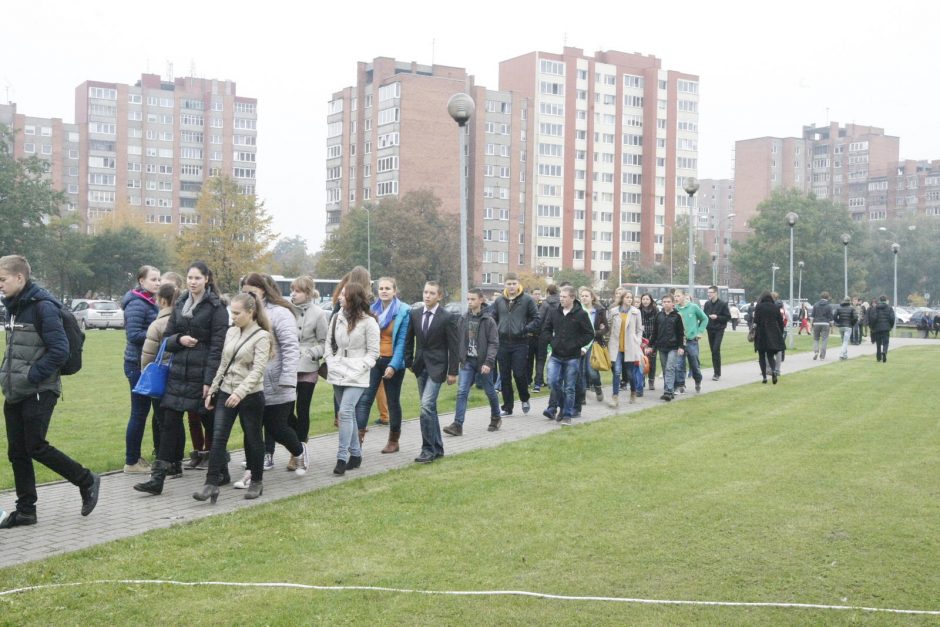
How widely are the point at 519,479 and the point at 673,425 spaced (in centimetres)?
453

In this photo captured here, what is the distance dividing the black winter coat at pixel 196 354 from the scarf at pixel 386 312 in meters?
2.27

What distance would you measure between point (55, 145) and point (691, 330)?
13452 cm

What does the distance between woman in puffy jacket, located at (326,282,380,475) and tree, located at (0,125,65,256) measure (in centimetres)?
6002

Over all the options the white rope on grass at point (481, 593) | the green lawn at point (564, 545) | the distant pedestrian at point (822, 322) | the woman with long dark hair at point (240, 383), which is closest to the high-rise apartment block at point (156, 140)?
the distant pedestrian at point (822, 322)

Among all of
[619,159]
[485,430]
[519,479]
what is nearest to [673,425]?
[485,430]

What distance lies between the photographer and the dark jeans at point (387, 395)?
10.4 metres

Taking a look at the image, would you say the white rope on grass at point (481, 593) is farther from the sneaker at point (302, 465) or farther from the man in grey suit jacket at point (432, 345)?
the man in grey suit jacket at point (432, 345)

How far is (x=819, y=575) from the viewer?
5.97 m

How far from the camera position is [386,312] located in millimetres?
10539

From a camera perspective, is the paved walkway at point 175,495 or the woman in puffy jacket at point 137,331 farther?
the woman in puffy jacket at point 137,331

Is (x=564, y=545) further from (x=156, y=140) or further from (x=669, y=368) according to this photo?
(x=156, y=140)

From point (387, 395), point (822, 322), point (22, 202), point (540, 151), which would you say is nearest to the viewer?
point (387, 395)

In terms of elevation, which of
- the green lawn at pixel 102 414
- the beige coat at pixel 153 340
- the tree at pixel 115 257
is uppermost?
the tree at pixel 115 257

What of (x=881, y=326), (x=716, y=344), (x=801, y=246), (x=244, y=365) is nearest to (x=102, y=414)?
(x=244, y=365)
